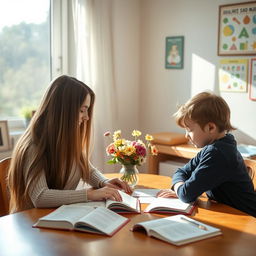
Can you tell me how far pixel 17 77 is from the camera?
3428 mm

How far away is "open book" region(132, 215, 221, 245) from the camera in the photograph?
1416mm

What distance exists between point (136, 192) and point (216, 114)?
0.54 m

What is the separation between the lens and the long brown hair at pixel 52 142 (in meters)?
1.87

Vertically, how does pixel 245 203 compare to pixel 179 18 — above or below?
below

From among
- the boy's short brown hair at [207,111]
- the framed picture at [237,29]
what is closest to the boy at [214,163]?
the boy's short brown hair at [207,111]

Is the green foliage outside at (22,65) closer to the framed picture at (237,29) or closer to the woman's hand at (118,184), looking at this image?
the framed picture at (237,29)

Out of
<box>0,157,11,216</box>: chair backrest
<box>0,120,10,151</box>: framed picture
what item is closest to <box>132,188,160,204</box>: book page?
<box>0,157,11,216</box>: chair backrest

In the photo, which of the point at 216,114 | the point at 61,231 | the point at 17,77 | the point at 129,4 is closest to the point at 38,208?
the point at 61,231

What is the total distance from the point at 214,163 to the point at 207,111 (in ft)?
0.82

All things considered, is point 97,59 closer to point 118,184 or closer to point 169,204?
point 118,184

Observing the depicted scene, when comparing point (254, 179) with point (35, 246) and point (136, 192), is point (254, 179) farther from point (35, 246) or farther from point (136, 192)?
point (35, 246)

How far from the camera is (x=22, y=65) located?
345 cm

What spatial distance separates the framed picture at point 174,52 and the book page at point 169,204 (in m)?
2.11

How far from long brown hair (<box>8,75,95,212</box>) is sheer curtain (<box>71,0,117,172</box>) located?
1.57 m
